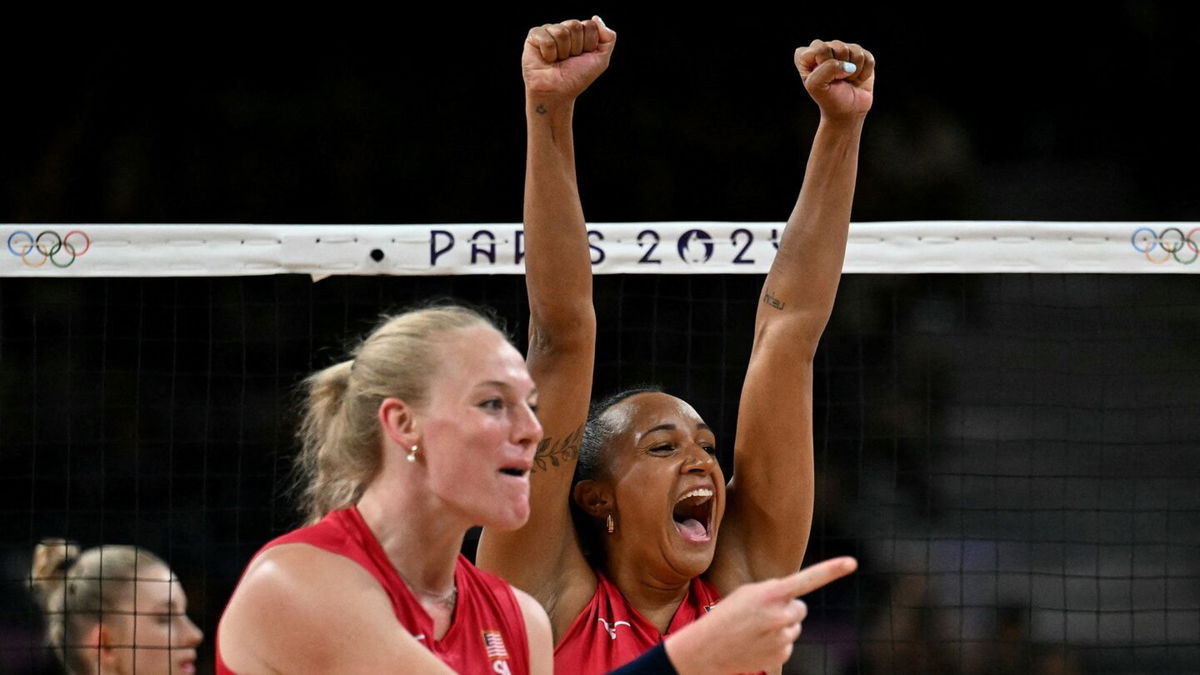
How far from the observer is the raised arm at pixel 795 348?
3.60m

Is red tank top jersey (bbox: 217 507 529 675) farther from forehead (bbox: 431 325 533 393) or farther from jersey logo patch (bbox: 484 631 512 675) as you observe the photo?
forehead (bbox: 431 325 533 393)

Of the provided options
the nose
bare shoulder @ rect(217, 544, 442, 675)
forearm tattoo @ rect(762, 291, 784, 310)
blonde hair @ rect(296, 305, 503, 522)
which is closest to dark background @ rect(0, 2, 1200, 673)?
the nose

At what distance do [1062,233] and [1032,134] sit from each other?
2.99 metres

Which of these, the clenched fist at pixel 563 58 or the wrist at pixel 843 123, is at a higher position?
the clenched fist at pixel 563 58

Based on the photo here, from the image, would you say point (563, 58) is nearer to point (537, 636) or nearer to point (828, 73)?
point (828, 73)

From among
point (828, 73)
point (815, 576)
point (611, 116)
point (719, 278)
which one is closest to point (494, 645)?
point (815, 576)

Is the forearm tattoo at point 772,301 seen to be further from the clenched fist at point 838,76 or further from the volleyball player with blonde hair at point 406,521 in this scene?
the volleyball player with blonde hair at point 406,521

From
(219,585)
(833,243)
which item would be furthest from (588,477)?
(219,585)

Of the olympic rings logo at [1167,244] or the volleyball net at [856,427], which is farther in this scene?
the volleyball net at [856,427]

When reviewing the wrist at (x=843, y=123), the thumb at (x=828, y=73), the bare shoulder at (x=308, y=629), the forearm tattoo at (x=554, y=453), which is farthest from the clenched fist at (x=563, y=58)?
the bare shoulder at (x=308, y=629)

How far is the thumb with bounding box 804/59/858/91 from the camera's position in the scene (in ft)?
11.6

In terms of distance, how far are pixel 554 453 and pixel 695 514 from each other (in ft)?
1.50

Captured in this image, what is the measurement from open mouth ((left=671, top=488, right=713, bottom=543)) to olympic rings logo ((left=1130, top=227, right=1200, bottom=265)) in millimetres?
1684

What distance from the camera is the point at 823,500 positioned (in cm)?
658
